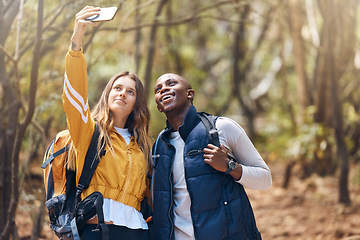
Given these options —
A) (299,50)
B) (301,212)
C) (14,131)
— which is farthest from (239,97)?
(14,131)

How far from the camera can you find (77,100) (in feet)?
9.65

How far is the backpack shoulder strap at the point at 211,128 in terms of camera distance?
3.12 metres

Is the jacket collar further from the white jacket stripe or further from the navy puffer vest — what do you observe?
the white jacket stripe

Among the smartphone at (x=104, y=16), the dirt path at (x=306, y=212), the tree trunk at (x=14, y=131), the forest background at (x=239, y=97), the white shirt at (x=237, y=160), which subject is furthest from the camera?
the dirt path at (x=306, y=212)

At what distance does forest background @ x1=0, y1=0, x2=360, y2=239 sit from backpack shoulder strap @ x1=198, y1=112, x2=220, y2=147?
1790mm

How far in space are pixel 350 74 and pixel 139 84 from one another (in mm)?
9226

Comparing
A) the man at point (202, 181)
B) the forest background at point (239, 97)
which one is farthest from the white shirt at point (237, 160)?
the forest background at point (239, 97)

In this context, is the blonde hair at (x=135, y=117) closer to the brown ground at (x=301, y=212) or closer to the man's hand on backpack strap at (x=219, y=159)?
the man's hand on backpack strap at (x=219, y=159)

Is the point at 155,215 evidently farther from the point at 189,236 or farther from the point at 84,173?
the point at 84,173

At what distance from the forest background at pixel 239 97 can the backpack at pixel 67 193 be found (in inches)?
53.1

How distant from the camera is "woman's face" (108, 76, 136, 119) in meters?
3.35

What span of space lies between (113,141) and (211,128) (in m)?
0.73

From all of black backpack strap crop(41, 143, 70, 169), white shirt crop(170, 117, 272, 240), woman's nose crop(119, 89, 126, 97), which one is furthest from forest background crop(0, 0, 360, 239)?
white shirt crop(170, 117, 272, 240)

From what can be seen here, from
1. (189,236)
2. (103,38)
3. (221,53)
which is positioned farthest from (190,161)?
(221,53)
